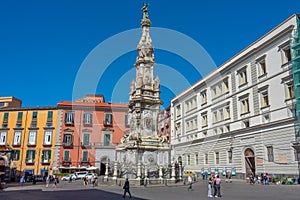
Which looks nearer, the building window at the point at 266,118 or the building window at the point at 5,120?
the building window at the point at 266,118

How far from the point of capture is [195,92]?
158 ft

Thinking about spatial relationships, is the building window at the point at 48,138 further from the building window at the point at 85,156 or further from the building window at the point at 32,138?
the building window at the point at 85,156

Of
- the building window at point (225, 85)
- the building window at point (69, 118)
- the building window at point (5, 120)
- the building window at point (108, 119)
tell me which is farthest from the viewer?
the building window at point (108, 119)

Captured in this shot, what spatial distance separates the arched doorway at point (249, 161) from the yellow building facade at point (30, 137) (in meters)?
31.8

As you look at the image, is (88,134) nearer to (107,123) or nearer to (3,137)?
(107,123)

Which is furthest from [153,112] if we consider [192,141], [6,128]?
[6,128]

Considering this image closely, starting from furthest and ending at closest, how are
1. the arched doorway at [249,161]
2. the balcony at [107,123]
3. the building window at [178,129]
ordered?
1. the building window at [178,129]
2. the balcony at [107,123]
3. the arched doorway at [249,161]

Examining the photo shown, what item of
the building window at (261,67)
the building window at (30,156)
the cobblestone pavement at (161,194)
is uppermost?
the building window at (261,67)

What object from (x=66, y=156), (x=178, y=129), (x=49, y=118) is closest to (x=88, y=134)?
(x=66, y=156)

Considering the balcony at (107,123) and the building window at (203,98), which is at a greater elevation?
the building window at (203,98)

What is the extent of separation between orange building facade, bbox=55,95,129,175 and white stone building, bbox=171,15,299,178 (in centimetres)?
1407

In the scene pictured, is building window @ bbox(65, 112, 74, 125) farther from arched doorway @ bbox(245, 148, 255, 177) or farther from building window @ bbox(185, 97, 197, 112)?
arched doorway @ bbox(245, 148, 255, 177)

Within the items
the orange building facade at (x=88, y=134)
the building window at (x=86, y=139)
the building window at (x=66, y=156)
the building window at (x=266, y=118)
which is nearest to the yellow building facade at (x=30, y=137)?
the orange building facade at (x=88, y=134)

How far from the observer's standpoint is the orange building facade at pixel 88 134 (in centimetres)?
4819
